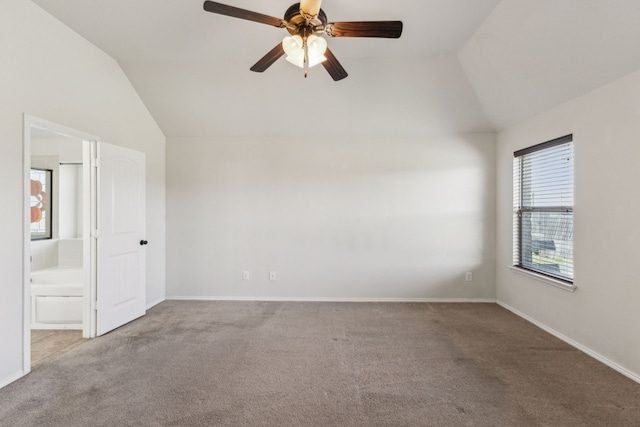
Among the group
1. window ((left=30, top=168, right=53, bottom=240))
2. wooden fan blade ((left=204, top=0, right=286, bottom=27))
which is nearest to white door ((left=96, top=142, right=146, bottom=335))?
window ((left=30, top=168, right=53, bottom=240))

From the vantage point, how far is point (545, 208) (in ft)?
11.2

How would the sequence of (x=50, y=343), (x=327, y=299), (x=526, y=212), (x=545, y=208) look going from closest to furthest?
(x=50, y=343) < (x=545, y=208) < (x=526, y=212) < (x=327, y=299)

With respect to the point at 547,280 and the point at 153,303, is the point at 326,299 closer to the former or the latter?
the point at 153,303

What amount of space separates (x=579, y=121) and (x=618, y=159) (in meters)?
0.58

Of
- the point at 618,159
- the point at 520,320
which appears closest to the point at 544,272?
the point at 520,320

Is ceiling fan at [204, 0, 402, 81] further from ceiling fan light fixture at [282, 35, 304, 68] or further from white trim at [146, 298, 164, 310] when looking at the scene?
white trim at [146, 298, 164, 310]

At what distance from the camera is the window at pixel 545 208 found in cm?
311

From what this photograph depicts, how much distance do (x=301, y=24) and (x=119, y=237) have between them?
2955 millimetres

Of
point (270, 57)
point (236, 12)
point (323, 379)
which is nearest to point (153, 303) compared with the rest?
point (323, 379)

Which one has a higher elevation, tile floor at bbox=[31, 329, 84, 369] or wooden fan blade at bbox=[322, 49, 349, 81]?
wooden fan blade at bbox=[322, 49, 349, 81]

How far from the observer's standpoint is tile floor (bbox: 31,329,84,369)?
2734 mm

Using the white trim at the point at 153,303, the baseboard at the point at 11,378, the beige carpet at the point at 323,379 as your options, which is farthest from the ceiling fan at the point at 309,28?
the white trim at the point at 153,303

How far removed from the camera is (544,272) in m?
3.45

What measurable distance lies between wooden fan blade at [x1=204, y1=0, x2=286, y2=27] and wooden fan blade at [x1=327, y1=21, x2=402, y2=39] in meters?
0.36
